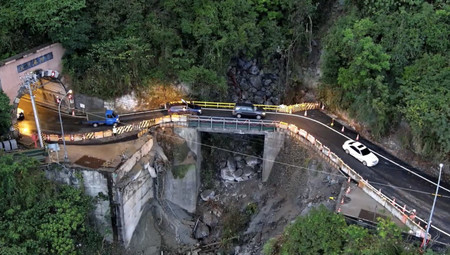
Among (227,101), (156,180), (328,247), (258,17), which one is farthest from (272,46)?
(328,247)

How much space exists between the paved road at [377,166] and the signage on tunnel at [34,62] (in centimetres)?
544

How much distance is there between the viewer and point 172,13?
39.8 m

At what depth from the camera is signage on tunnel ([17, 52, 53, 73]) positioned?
34.3 meters

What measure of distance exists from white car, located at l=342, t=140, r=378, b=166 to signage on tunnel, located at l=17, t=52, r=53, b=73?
2807 cm

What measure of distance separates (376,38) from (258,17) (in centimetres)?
1340

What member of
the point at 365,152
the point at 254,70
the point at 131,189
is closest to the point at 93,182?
the point at 131,189

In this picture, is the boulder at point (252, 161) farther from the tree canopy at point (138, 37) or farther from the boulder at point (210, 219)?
the tree canopy at point (138, 37)

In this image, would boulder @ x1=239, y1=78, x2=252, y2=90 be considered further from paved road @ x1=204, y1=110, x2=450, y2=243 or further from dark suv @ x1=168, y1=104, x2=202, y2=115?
dark suv @ x1=168, y1=104, x2=202, y2=115

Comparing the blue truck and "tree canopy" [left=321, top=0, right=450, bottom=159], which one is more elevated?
"tree canopy" [left=321, top=0, right=450, bottom=159]

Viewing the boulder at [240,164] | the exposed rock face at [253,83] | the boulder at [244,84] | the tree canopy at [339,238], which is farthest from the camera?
the boulder at [244,84]

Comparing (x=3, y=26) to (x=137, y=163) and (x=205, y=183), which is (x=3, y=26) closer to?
(x=137, y=163)

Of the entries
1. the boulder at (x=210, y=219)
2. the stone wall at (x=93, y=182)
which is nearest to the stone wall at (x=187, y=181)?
the boulder at (x=210, y=219)

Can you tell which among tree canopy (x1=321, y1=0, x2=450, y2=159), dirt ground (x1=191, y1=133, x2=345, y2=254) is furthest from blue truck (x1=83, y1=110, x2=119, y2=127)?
tree canopy (x1=321, y1=0, x2=450, y2=159)

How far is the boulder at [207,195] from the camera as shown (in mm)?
38312
